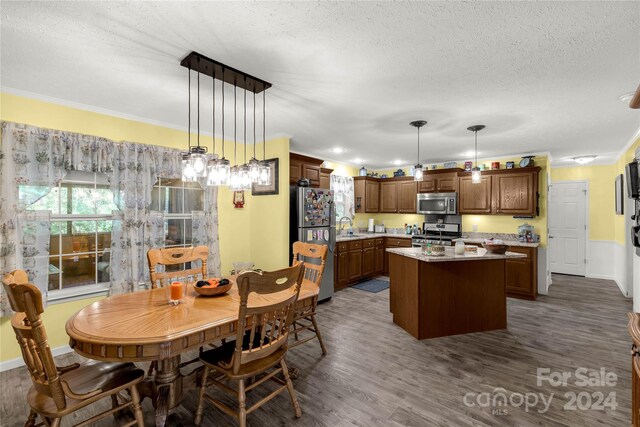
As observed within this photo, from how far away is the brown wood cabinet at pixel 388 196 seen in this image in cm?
667

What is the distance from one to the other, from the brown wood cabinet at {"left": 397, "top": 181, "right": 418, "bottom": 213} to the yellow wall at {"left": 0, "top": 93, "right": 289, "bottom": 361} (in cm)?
327

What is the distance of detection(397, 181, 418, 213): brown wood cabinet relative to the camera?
251 inches

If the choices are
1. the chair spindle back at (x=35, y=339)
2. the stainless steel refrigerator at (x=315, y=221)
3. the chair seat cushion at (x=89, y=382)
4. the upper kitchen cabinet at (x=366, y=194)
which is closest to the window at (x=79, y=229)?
the chair seat cushion at (x=89, y=382)

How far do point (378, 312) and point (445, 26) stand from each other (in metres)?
3.54

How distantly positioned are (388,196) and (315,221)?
283 cm

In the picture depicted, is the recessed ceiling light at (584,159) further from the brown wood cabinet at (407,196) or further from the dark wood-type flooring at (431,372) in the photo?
the brown wood cabinet at (407,196)

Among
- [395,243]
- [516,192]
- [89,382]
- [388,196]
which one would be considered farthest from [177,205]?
[516,192]

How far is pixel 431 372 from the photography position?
2629mm

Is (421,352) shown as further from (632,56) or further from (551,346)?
(632,56)

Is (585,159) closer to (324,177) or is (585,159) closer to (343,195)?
(343,195)

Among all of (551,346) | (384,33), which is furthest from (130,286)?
(551,346)

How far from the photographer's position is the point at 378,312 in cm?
418

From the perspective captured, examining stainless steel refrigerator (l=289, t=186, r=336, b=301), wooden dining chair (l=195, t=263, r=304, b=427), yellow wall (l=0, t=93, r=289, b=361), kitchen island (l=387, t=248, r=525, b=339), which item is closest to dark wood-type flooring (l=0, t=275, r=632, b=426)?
kitchen island (l=387, t=248, r=525, b=339)

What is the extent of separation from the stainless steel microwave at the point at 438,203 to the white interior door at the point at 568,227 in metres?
2.72
